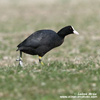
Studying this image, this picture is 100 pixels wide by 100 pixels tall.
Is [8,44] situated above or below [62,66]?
above

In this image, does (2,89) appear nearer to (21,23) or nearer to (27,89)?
(27,89)

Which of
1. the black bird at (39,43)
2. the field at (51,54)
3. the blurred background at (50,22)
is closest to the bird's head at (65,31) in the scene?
the black bird at (39,43)

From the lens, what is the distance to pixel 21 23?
128 ft

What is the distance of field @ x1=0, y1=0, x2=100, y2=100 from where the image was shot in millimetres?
9734

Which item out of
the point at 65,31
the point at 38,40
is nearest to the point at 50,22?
the point at 65,31

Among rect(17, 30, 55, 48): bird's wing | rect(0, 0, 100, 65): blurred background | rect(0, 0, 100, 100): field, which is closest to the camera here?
rect(0, 0, 100, 100): field

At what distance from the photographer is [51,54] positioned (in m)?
21.7

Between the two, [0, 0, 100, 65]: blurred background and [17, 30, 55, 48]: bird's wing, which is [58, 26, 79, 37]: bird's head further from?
[0, 0, 100, 65]: blurred background

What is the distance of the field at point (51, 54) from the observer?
973 centimetres

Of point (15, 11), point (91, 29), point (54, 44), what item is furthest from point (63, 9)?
→ point (54, 44)

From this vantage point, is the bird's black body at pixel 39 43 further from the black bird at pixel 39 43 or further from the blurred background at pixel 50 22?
the blurred background at pixel 50 22

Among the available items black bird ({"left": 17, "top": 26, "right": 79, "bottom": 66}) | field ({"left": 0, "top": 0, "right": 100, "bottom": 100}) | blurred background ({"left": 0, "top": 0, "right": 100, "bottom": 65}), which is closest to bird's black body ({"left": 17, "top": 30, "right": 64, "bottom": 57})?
black bird ({"left": 17, "top": 26, "right": 79, "bottom": 66})

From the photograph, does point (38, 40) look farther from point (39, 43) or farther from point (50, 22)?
point (50, 22)

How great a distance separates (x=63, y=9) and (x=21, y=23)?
468 inches
